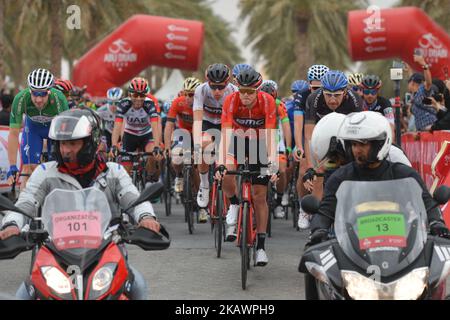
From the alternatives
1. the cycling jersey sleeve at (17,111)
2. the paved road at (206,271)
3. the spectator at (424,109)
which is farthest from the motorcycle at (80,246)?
the spectator at (424,109)

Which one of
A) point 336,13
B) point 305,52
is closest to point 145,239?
point 305,52

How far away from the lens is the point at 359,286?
5516mm

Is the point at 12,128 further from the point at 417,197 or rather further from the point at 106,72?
the point at 106,72

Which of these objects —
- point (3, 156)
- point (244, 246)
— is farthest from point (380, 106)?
point (3, 156)

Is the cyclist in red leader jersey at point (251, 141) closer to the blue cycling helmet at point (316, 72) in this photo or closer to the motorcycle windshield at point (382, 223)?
the blue cycling helmet at point (316, 72)

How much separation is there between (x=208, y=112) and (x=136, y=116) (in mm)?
2833

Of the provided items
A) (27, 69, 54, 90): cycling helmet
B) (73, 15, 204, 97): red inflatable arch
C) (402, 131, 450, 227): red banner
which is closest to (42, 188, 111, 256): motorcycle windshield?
(27, 69, 54, 90): cycling helmet

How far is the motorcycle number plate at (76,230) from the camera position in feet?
18.2

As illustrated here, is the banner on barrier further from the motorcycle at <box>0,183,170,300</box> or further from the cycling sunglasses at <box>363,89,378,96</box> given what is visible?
the motorcycle at <box>0,183,170,300</box>

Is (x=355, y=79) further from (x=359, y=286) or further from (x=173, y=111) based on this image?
(x=359, y=286)

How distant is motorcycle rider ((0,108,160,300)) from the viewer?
6.03m
